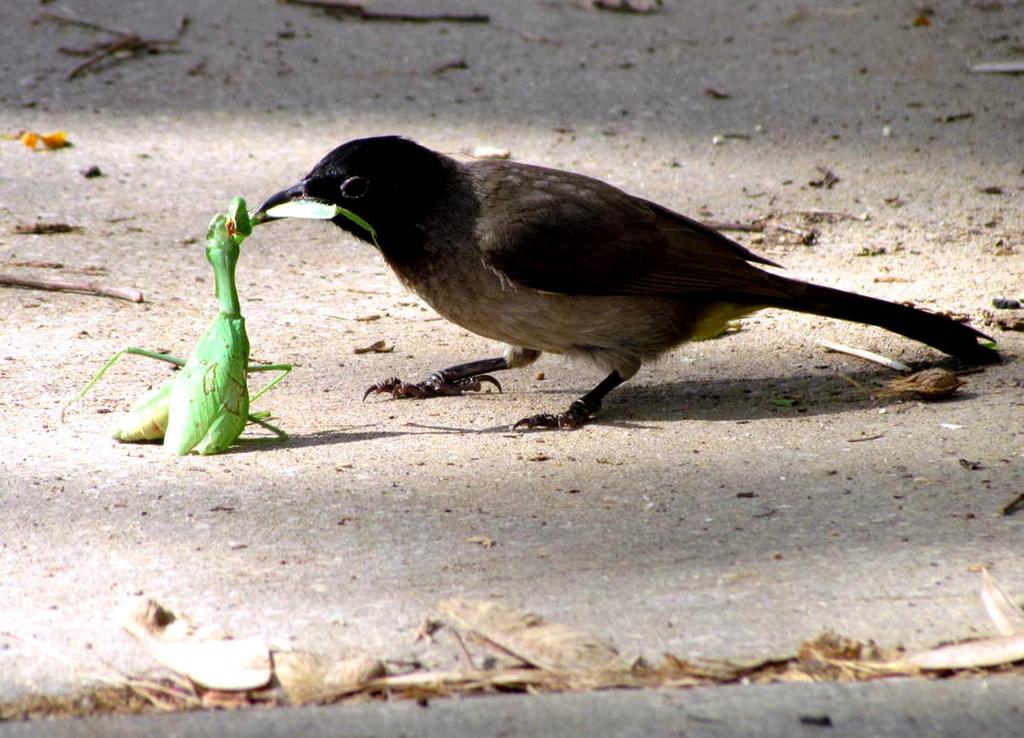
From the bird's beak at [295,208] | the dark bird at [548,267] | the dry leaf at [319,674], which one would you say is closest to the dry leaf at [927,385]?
the dark bird at [548,267]

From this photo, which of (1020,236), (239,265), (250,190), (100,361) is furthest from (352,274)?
(1020,236)

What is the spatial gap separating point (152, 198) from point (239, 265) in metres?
0.92

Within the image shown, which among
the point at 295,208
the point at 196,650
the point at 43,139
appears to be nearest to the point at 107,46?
the point at 43,139

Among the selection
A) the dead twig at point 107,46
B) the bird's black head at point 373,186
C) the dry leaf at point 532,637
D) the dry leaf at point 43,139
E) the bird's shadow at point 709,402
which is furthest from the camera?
the dead twig at point 107,46

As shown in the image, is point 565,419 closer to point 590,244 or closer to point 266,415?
point 590,244

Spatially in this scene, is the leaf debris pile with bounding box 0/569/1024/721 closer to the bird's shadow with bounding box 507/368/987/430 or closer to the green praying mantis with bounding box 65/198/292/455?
the green praying mantis with bounding box 65/198/292/455

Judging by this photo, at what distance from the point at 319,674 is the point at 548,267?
2475mm

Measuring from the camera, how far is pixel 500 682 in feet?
8.68

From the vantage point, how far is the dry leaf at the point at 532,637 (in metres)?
2.72

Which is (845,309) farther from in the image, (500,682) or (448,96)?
(448,96)

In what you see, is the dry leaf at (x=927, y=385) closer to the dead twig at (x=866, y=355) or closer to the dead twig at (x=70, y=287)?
the dead twig at (x=866, y=355)

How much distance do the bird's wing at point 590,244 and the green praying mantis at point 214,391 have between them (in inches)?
36.8

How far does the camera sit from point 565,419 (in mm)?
4727

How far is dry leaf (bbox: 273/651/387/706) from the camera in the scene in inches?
102
